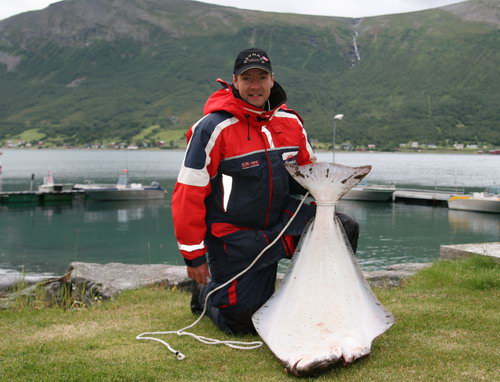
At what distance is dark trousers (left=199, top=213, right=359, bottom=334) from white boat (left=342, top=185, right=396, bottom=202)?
1785 inches

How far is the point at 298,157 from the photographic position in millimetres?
5250

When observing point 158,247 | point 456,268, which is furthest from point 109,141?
point 456,268

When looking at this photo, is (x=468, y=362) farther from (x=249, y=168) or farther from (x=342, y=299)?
(x=249, y=168)

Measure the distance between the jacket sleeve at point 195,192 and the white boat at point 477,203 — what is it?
135ft

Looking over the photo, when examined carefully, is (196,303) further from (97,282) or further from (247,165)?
(97,282)

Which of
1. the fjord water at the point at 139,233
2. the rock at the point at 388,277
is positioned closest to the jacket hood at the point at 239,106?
the rock at the point at 388,277

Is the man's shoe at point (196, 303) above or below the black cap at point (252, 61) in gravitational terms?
below

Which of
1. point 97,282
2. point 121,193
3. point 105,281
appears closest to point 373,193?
point 121,193

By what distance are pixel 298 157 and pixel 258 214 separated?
0.74 m

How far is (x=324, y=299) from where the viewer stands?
418 cm

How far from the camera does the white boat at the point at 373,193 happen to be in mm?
49897

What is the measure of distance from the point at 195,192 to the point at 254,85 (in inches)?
39.6

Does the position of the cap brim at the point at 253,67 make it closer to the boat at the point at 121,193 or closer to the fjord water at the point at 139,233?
the fjord water at the point at 139,233

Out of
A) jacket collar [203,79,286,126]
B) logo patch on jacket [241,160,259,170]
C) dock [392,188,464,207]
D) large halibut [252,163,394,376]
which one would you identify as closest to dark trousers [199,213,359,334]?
large halibut [252,163,394,376]
